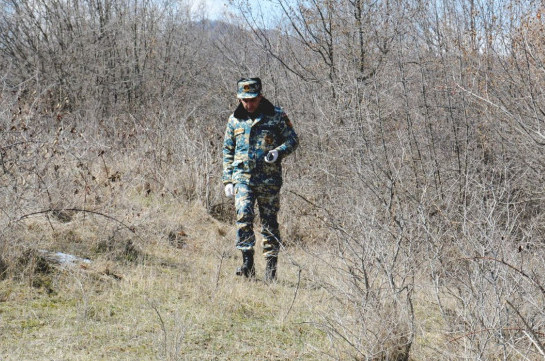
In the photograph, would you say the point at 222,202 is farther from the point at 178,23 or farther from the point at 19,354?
the point at 178,23

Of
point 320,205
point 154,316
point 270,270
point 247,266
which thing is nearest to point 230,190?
point 247,266

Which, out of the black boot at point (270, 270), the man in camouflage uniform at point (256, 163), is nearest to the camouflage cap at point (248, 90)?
the man in camouflage uniform at point (256, 163)

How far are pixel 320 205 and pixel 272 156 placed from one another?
2.97 m

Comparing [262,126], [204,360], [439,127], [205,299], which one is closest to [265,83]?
[439,127]

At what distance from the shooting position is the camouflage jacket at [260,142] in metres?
5.56

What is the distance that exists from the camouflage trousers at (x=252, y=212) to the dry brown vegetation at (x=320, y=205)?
1.17 ft

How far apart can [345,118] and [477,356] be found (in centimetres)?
602

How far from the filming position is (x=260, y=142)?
558cm

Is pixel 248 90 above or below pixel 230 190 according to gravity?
above

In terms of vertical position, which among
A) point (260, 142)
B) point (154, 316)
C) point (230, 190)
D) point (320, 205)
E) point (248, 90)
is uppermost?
point (248, 90)

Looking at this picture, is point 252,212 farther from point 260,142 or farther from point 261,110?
point 261,110

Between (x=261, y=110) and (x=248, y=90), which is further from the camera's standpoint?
(x=261, y=110)

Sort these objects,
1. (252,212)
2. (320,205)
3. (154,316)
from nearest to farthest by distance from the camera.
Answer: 1. (154,316)
2. (252,212)
3. (320,205)

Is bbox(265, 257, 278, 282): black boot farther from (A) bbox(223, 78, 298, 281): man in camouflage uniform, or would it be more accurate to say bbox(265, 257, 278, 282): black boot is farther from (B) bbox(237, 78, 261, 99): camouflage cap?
(B) bbox(237, 78, 261, 99): camouflage cap
